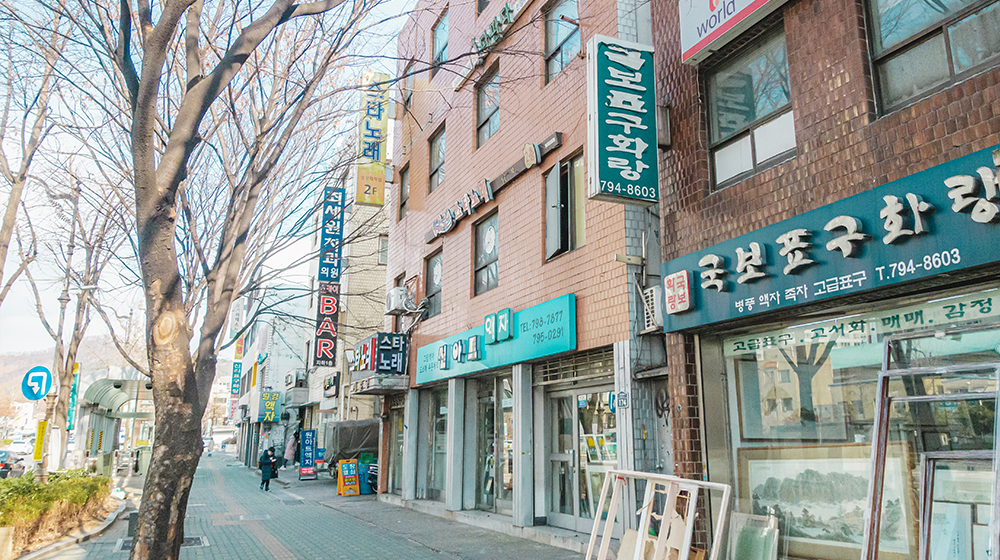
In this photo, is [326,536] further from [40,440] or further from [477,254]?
[40,440]

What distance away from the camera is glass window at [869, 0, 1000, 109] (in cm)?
535

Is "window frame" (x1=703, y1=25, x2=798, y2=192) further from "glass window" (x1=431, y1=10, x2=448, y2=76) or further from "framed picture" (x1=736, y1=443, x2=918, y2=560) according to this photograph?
"glass window" (x1=431, y1=10, x2=448, y2=76)

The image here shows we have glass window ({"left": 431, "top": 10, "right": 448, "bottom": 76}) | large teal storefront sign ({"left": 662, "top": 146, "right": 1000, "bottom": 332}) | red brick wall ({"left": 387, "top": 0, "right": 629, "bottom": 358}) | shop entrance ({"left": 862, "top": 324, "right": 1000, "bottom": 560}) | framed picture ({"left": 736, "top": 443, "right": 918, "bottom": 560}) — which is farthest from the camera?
glass window ({"left": 431, "top": 10, "right": 448, "bottom": 76})

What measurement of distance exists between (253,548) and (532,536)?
4.59 m

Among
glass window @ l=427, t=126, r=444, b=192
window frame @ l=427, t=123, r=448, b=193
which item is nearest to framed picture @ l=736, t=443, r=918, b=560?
window frame @ l=427, t=123, r=448, b=193

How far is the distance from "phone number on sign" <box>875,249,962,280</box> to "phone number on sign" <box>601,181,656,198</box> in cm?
323

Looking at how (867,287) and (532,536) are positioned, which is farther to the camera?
(532,536)

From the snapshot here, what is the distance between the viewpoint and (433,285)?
16562 millimetres

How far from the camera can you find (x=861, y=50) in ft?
20.2

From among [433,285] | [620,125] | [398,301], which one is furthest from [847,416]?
[398,301]

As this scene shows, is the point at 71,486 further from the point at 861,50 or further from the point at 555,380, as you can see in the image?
the point at 861,50

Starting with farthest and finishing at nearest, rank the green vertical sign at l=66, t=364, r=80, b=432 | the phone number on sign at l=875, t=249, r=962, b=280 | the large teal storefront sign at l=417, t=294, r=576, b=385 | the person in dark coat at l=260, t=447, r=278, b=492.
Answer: the person in dark coat at l=260, t=447, r=278, b=492
the green vertical sign at l=66, t=364, r=80, b=432
the large teal storefront sign at l=417, t=294, r=576, b=385
the phone number on sign at l=875, t=249, r=962, b=280

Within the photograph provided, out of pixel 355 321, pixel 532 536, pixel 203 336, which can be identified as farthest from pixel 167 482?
pixel 355 321

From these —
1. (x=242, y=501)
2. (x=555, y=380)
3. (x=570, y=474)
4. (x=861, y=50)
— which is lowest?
(x=242, y=501)
